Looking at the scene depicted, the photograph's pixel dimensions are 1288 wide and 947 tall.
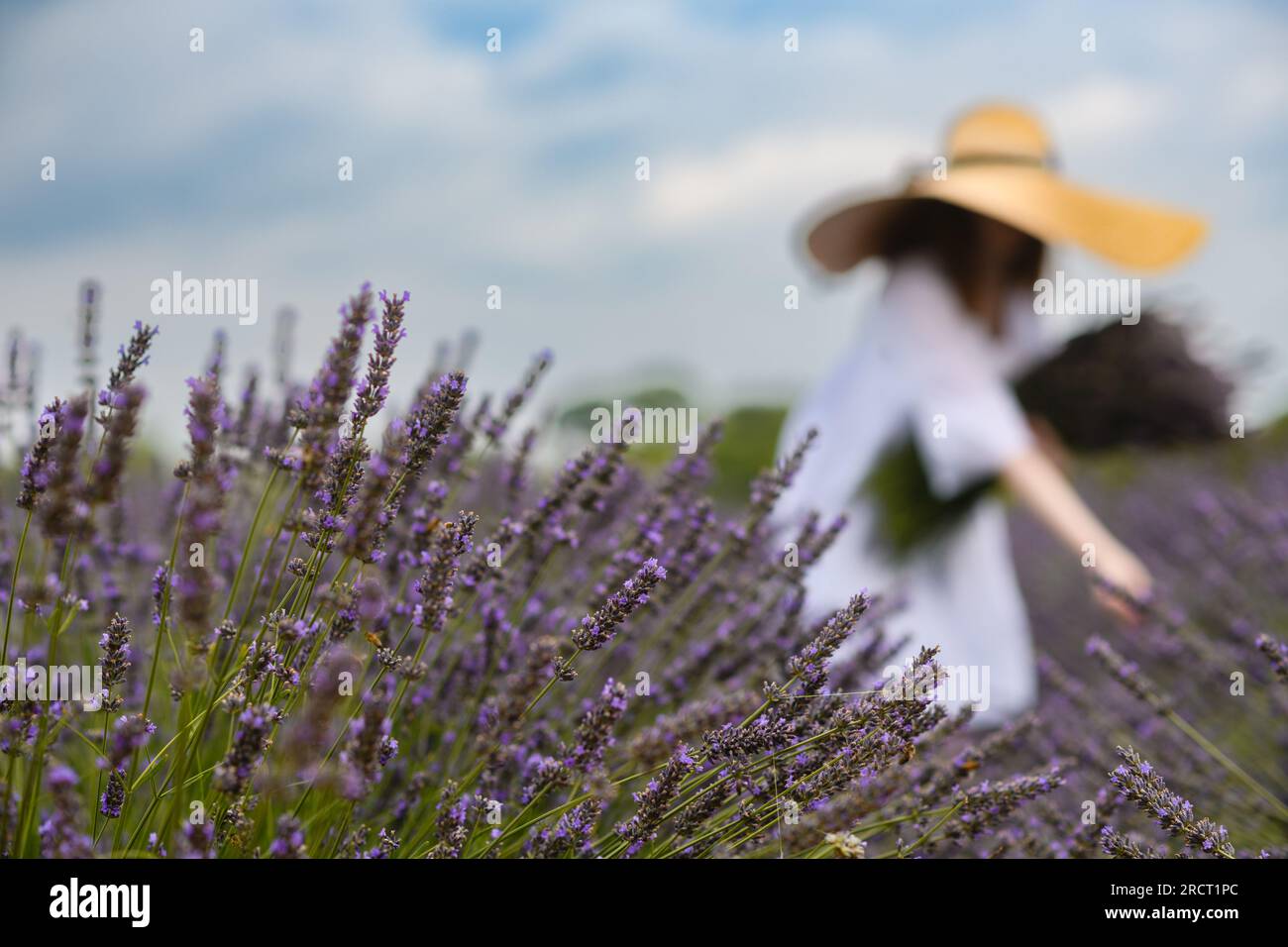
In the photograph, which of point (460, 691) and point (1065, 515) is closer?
point (460, 691)

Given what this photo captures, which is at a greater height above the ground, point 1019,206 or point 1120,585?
point 1019,206

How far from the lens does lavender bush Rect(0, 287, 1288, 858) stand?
34.9 inches

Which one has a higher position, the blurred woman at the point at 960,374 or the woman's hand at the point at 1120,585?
the blurred woman at the point at 960,374

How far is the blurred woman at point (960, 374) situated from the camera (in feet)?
9.55

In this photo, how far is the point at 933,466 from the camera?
2.94 metres

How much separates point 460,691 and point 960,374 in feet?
6.52

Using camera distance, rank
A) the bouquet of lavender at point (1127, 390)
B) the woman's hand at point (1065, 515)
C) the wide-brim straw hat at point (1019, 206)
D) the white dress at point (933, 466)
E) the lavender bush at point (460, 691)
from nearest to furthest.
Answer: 1. the lavender bush at point (460, 691)
2. the woman's hand at point (1065, 515)
3. the white dress at point (933, 466)
4. the wide-brim straw hat at point (1019, 206)
5. the bouquet of lavender at point (1127, 390)

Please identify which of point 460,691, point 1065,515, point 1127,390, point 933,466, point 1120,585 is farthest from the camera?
point 1127,390

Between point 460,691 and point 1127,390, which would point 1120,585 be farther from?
point 1127,390

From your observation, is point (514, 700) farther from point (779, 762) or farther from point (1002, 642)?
point (1002, 642)

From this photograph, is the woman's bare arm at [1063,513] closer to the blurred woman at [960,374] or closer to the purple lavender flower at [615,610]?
the blurred woman at [960,374]

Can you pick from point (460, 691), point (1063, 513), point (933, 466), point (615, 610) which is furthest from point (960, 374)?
point (615, 610)

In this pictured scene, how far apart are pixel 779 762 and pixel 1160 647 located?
154 centimetres

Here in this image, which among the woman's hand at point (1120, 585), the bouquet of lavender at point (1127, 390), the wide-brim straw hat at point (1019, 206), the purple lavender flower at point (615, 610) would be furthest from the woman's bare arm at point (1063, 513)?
the purple lavender flower at point (615, 610)
